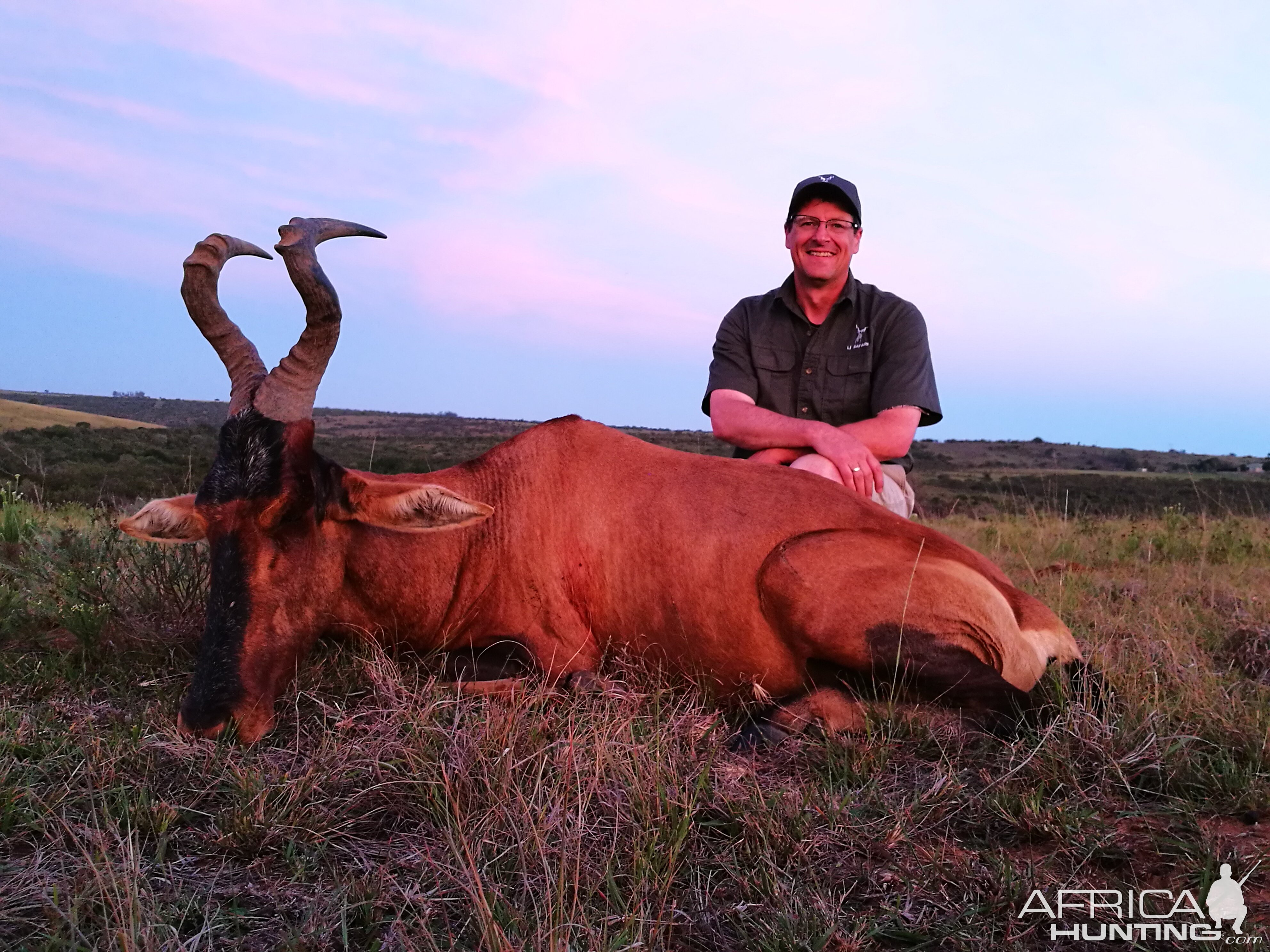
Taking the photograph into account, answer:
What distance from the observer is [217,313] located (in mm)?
4738

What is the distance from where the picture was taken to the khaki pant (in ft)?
20.7

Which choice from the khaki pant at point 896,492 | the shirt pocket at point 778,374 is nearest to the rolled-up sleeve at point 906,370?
the khaki pant at point 896,492

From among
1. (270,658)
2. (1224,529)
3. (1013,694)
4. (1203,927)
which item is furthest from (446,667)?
(1224,529)

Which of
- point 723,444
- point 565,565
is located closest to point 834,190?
point 565,565

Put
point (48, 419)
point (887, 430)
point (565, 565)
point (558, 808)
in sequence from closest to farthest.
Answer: point (558, 808), point (565, 565), point (887, 430), point (48, 419)

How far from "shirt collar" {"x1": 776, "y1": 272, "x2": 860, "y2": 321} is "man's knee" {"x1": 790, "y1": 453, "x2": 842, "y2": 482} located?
140 centimetres

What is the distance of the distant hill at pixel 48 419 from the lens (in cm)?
4153

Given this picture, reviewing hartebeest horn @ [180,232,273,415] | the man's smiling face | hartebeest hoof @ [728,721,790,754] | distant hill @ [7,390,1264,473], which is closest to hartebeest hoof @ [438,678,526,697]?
hartebeest hoof @ [728,721,790,754]

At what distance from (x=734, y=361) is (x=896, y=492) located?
1517 millimetres

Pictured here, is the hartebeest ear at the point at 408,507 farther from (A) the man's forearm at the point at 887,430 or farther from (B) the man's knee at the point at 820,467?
(A) the man's forearm at the point at 887,430

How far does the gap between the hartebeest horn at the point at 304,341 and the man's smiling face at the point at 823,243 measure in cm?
346

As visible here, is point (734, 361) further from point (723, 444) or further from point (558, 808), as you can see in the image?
point (723, 444)

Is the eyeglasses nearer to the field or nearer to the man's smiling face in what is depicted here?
the man's smiling face

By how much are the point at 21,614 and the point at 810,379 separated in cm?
524
